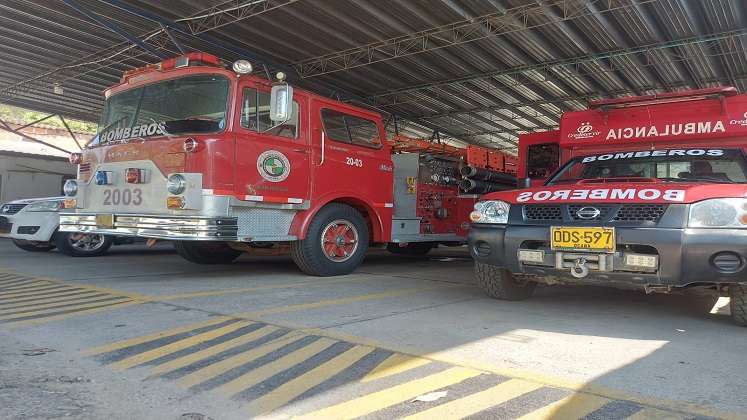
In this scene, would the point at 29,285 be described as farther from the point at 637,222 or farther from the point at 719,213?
the point at 719,213

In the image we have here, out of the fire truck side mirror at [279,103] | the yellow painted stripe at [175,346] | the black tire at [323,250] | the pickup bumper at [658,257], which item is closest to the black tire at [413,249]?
the black tire at [323,250]

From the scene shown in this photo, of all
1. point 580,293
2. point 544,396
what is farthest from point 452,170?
point 544,396

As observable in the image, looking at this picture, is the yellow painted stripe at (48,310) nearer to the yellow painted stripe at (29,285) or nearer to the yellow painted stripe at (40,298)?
the yellow painted stripe at (40,298)

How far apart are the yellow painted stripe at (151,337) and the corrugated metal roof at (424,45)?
296 inches

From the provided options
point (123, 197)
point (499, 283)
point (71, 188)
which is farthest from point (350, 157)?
point (71, 188)

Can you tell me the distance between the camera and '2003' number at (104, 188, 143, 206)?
6.17 meters

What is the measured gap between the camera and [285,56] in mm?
13406

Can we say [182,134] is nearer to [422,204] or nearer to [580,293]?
[422,204]

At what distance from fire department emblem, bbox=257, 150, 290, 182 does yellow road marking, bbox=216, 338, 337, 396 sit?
119 inches

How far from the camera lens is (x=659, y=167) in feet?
17.5

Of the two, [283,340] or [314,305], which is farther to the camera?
[314,305]

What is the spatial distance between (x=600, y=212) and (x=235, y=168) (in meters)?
3.79

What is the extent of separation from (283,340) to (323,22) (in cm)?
894

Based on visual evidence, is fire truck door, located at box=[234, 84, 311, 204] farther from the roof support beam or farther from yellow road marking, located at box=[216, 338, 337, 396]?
the roof support beam
